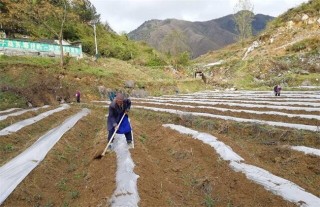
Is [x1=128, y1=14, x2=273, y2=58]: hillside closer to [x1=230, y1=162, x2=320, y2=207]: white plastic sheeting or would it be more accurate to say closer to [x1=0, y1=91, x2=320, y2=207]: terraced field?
[x1=0, y1=91, x2=320, y2=207]: terraced field

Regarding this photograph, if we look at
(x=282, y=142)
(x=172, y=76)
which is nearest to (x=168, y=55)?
(x=172, y=76)

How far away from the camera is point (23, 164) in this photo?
776 centimetres

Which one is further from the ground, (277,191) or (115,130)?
(115,130)

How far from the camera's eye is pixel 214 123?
1293cm

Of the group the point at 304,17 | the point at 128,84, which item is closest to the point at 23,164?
the point at 128,84

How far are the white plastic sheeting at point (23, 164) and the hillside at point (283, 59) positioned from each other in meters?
24.9

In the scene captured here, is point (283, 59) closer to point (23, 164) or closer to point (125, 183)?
point (23, 164)

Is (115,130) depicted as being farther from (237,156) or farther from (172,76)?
(172,76)

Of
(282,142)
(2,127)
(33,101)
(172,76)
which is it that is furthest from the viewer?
(172,76)

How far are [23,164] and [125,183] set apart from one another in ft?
10.1

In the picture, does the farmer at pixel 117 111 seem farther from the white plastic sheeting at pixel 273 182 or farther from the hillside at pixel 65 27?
the hillside at pixel 65 27

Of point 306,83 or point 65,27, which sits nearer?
point 306,83

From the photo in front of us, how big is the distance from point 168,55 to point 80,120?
43406mm

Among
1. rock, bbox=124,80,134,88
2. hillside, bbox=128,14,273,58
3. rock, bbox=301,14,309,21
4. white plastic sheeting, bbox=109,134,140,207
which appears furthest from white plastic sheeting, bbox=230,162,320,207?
hillside, bbox=128,14,273,58
